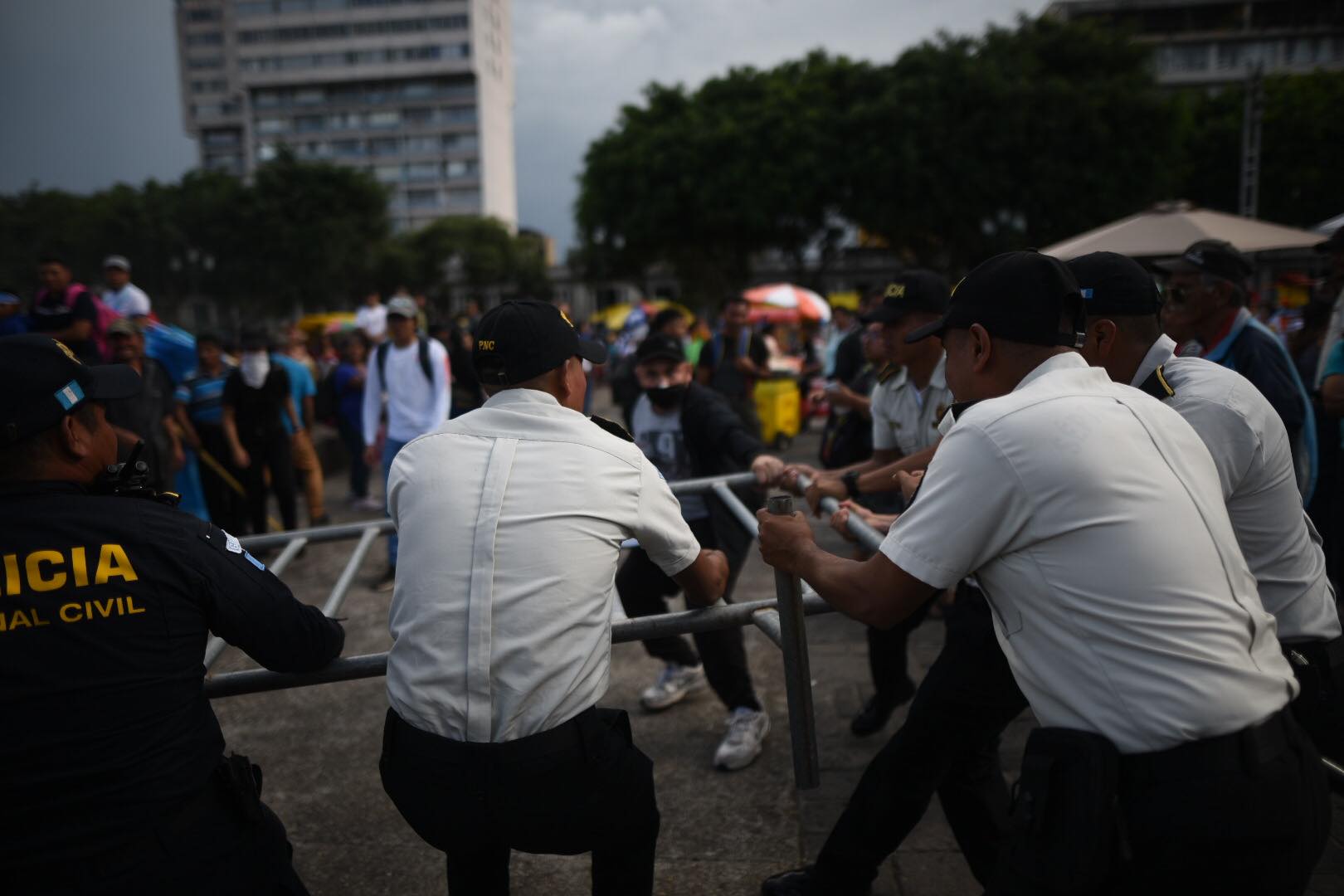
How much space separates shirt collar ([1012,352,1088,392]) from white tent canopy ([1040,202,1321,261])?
6.98m

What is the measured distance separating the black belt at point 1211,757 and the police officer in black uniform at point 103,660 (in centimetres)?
171

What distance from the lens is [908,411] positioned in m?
3.68

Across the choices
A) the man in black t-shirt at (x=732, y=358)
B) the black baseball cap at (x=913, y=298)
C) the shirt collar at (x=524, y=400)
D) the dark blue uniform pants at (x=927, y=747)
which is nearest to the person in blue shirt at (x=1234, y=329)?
the black baseball cap at (x=913, y=298)

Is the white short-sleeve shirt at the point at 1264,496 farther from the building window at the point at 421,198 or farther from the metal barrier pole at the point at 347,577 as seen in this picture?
the building window at the point at 421,198

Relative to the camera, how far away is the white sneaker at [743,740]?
3.55m

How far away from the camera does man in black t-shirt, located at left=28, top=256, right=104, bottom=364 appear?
18.2 feet

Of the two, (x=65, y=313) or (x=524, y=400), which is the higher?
(x=65, y=313)

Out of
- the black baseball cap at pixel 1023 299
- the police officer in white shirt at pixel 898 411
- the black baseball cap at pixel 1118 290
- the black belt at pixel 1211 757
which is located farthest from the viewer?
the police officer in white shirt at pixel 898 411

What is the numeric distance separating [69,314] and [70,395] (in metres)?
4.77

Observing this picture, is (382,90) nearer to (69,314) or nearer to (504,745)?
(69,314)

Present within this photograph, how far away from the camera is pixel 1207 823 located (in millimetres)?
1444

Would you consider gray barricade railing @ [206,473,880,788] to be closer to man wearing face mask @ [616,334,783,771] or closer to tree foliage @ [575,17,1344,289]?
man wearing face mask @ [616,334,783,771]

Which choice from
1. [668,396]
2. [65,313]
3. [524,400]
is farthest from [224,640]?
[65,313]

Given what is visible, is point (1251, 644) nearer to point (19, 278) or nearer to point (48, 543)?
point (48, 543)
